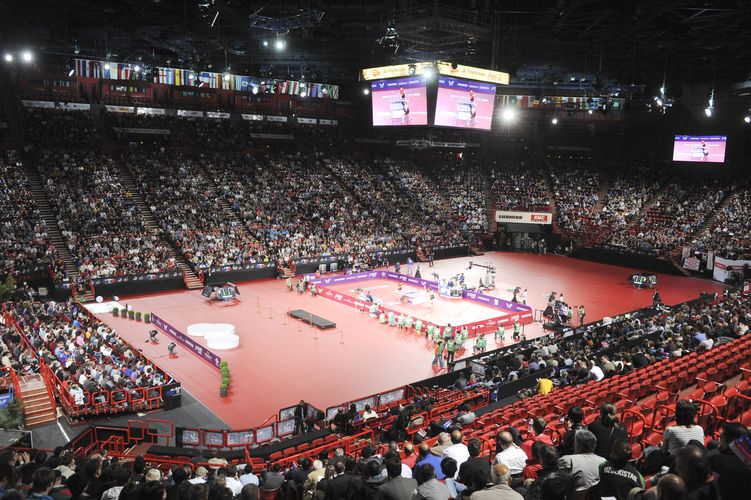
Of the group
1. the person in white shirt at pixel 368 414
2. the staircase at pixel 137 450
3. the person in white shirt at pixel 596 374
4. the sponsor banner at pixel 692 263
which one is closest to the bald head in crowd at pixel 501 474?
the person in white shirt at pixel 368 414

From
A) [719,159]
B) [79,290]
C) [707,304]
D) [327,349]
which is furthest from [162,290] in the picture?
[719,159]

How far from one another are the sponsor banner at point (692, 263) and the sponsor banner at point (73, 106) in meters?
49.4

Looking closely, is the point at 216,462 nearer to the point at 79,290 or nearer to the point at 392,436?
the point at 392,436

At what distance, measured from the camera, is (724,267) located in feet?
126

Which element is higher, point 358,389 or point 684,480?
point 684,480

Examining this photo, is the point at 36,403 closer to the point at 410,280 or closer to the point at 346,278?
the point at 346,278

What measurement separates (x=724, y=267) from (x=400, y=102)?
2550cm

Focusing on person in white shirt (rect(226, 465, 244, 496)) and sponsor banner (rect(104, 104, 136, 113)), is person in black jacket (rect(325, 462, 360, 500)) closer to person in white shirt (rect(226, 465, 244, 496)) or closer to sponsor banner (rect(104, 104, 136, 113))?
person in white shirt (rect(226, 465, 244, 496))


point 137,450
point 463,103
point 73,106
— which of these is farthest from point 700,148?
point 73,106

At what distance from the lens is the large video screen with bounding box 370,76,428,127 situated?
37.7m

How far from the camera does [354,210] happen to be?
48281 mm

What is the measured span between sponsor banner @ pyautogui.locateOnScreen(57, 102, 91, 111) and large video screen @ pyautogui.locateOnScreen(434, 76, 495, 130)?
29355 mm

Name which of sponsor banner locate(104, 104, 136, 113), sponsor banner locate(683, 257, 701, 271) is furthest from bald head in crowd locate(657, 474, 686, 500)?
sponsor banner locate(104, 104, 136, 113)

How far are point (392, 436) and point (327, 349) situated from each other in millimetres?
10931
